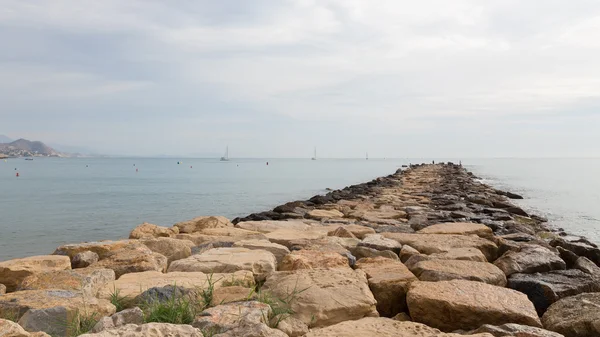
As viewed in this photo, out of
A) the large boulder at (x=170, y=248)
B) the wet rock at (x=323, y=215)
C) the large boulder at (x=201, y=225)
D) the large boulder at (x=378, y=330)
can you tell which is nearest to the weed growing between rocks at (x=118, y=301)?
the large boulder at (x=378, y=330)

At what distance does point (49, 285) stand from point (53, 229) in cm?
870

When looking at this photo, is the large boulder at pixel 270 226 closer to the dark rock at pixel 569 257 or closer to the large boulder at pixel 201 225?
the large boulder at pixel 201 225

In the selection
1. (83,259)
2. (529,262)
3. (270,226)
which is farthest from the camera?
(270,226)

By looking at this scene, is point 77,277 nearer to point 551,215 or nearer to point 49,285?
point 49,285

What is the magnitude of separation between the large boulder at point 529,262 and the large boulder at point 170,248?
8.38 ft

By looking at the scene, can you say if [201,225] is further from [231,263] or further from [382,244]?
[231,263]

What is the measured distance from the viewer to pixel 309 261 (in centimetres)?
353

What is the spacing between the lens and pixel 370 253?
4172 mm

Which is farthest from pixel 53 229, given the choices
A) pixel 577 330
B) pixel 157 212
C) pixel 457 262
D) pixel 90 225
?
pixel 577 330

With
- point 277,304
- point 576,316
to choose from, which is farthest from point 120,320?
point 576,316

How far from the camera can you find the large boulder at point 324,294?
252 cm

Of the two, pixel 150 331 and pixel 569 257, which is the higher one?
pixel 150 331

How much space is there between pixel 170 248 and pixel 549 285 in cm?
294

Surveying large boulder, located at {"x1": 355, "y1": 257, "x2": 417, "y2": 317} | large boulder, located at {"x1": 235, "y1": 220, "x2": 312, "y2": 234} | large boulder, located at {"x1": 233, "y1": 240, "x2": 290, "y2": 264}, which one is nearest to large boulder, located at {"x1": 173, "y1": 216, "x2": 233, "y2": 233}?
large boulder, located at {"x1": 235, "y1": 220, "x2": 312, "y2": 234}
